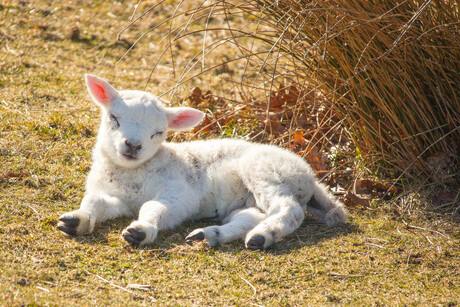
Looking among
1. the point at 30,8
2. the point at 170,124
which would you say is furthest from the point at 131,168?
the point at 30,8

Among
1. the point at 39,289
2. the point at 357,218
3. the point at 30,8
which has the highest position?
the point at 30,8

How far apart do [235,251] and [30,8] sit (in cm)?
670

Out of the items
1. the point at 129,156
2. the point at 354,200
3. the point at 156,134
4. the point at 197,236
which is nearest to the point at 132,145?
the point at 129,156

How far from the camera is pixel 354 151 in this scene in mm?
5297

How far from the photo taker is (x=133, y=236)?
12.7 feet

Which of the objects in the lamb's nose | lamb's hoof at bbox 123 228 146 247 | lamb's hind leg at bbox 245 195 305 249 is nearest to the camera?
lamb's hoof at bbox 123 228 146 247

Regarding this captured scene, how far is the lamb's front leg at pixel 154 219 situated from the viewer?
388 centimetres

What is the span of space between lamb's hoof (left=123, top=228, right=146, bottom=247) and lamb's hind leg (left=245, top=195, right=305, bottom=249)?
740 millimetres

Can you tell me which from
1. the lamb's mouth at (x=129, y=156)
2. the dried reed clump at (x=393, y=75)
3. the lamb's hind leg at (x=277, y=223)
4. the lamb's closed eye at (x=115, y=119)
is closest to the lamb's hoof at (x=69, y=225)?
the lamb's mouth at (x=129, y=156)

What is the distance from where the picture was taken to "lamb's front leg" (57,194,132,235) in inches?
156

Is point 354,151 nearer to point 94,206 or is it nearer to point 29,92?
point 94,206

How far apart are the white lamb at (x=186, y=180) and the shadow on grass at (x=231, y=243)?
6cm

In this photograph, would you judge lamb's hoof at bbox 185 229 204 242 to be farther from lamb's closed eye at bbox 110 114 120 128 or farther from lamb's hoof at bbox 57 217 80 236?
→ lamb's closed eye at bbox 110 114 120 128

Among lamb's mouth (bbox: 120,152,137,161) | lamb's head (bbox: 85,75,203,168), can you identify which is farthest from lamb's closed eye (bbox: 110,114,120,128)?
lamb's mouth (bbox: 120,152,137,161)
